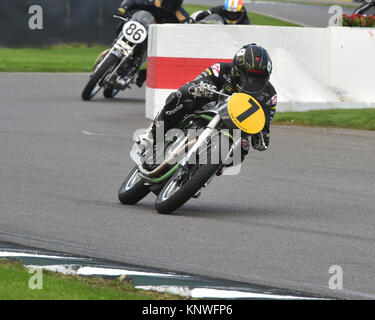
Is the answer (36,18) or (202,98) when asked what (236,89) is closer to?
(202,98)

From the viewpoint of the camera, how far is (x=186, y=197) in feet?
27.1

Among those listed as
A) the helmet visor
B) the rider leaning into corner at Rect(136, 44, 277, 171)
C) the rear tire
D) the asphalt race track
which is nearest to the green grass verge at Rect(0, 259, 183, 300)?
the asphalt race track

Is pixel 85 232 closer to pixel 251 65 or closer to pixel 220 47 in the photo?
pixel 251 65

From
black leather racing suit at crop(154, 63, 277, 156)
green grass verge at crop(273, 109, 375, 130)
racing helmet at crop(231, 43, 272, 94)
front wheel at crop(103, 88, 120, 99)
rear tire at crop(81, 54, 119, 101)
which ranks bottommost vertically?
front wheel at crop(103, 88, 120, 99)

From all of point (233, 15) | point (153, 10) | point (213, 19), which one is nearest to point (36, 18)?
point (153, 10)

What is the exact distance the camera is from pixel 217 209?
30.0ft

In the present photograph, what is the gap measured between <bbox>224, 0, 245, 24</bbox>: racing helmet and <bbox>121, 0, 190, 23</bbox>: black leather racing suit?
0.73 meters

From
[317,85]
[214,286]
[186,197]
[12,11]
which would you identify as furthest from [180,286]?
[12,11]

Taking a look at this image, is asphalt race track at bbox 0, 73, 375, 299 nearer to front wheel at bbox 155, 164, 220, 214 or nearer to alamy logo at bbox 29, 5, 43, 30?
front wheel at bbox 155, 164, 220, 214

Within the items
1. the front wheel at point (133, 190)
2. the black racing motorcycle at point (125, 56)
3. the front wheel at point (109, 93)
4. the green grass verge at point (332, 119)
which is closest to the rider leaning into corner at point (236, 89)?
the front wheel at point (133, 190)

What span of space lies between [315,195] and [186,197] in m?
2.21

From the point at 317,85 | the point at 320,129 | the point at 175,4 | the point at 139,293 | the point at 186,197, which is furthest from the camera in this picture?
the point at 175,4

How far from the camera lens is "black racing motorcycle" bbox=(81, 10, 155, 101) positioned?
17094 millimetres

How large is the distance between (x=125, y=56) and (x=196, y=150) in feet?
30.1
